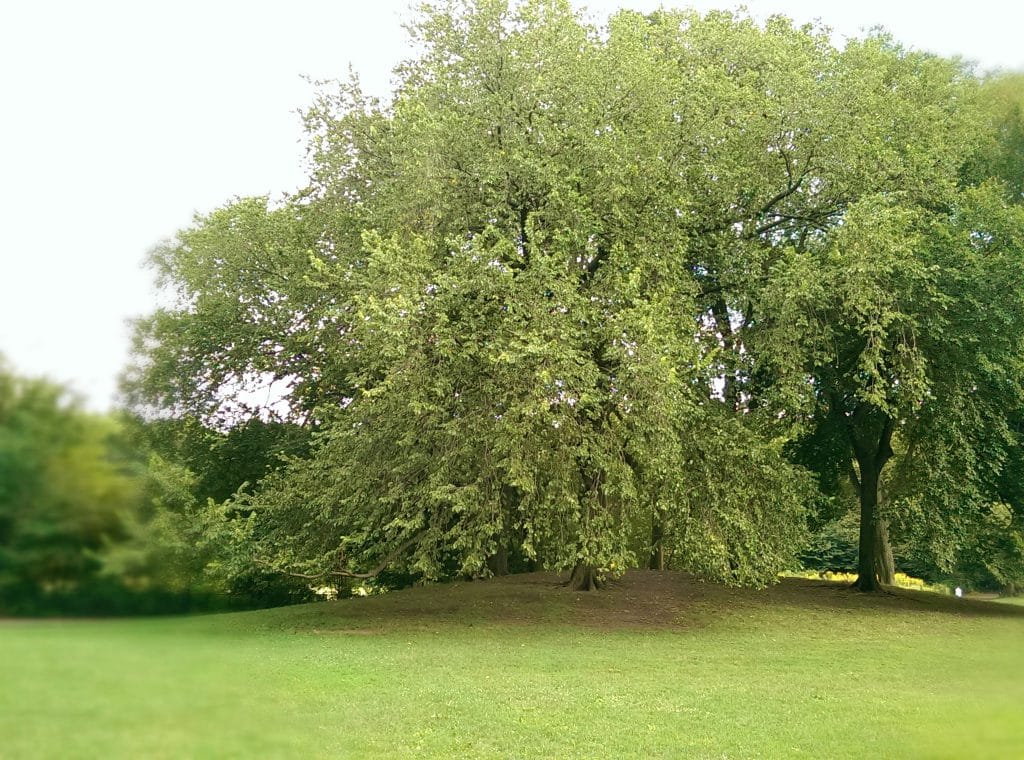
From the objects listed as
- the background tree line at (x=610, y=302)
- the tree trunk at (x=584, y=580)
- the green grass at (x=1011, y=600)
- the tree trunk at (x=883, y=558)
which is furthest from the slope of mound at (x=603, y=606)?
the tree trunk at (x=883, y=558)

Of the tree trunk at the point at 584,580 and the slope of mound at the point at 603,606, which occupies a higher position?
the tree trunk at the point at 584,580

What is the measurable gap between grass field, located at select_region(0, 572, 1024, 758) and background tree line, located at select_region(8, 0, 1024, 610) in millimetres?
1852

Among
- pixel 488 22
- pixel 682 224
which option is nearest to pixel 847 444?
pixel 682 224

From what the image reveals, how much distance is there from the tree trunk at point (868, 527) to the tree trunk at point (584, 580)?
375 inches

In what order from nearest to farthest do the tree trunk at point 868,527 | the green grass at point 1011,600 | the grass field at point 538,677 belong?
the grass field at point 538,677 → the green grass at point 1011,600 → the tree trunk at point 868,527

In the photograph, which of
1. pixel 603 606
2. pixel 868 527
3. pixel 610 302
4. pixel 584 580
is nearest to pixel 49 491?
pixel 610 302

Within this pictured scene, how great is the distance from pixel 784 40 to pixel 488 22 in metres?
9.07

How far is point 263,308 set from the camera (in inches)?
949

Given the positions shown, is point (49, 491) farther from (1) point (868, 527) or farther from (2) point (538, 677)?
(1) point (868, 527)

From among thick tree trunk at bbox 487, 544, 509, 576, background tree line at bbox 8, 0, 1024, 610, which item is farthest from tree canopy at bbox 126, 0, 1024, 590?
thick tree trunk at bbox 487, 544, 509, 576

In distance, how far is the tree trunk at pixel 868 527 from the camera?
27.3 meters

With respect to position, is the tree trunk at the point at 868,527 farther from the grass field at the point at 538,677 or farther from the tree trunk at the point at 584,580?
the tree trunk at the point at 584,580

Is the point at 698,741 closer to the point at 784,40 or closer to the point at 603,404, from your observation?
the point at 603,404

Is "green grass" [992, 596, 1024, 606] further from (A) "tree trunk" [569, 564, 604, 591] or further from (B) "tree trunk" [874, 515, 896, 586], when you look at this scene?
(A) "tree trunk" [569, 564, 604, 591]
